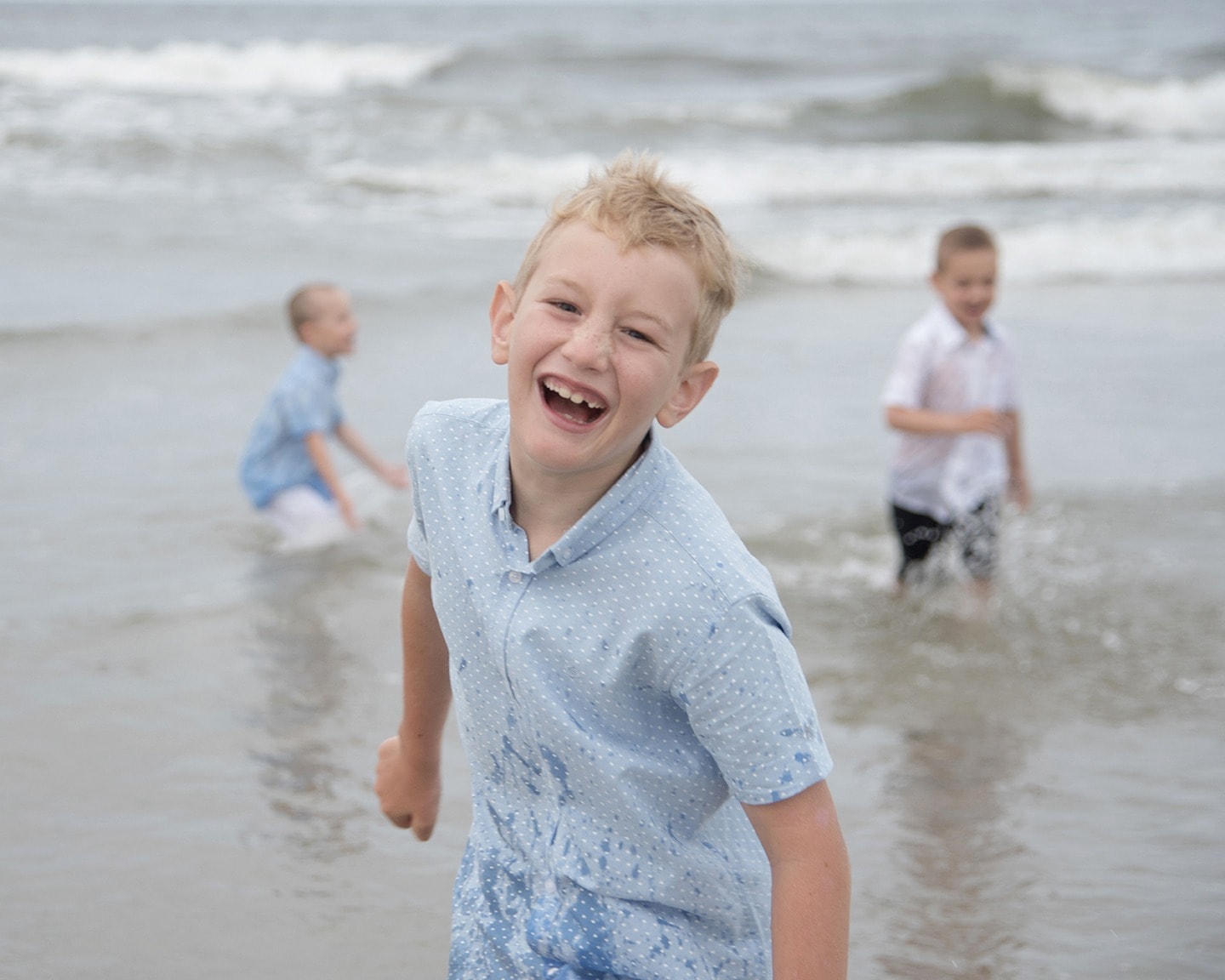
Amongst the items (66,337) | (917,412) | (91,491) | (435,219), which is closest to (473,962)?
(917,412)

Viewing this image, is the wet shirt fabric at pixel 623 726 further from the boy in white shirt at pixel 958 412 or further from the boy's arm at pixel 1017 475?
the boy's arm at pixel 1017 475

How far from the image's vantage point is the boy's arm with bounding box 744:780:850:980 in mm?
1782

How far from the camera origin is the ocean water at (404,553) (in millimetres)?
3605

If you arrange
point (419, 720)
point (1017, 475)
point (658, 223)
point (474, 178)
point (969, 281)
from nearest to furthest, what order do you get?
point (658, 223) → point (419, 720) → point (969, 281) → point (1017, 475) → point (474, 178)

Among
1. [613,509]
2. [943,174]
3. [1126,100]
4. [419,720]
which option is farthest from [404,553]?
[1126,100]

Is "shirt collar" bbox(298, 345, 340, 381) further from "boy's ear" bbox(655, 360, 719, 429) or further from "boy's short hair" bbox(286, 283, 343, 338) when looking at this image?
"boy's ear" bbox(655, 360, 719, 429)

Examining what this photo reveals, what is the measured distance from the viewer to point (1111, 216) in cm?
1697

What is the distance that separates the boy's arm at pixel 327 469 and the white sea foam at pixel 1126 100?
23.3 meters

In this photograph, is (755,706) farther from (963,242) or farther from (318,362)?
(318,362)

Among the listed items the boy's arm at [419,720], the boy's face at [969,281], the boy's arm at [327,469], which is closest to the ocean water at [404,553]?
the boy's arm at [327,469]

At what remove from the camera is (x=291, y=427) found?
6.50 m

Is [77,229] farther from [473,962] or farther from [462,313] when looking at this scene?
[473,962]

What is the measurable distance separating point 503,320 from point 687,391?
1.04 feet

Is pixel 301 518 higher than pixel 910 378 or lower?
lower
